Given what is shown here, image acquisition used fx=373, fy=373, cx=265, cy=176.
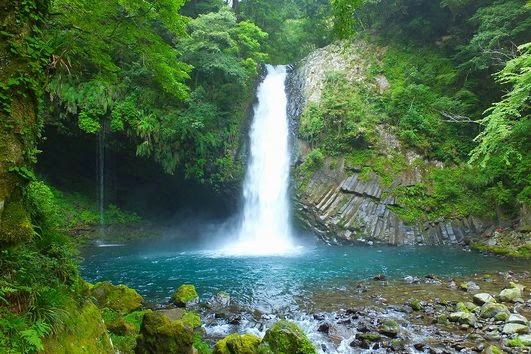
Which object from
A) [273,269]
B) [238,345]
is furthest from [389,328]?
[273,269]

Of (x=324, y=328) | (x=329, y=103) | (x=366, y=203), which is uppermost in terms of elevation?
(x=329, y=103)

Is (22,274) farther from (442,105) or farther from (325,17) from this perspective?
(325,17)

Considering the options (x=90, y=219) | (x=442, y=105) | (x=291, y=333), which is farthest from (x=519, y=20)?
(x=90, y=219)

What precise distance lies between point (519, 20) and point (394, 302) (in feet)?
51.0

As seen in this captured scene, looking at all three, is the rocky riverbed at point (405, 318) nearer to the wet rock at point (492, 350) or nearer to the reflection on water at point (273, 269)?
the wet rock at point (492, 350)

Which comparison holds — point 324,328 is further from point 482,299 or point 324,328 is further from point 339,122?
point 339,122

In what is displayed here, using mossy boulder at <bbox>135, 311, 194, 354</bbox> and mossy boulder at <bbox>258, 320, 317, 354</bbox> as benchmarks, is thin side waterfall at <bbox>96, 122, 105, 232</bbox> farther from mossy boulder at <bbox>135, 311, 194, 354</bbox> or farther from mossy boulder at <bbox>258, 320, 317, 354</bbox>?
Result: mossy boulder at <bbox>258, 320, 317, 354</bbox>

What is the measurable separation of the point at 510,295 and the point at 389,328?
376 centimetres

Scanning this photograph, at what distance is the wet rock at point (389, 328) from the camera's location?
7255 mm

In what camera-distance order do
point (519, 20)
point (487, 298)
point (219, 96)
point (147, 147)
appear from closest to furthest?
point (487, 298) → point (519, 20) → point (147, 147) → point (219, 96)

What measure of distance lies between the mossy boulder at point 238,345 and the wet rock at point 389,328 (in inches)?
112

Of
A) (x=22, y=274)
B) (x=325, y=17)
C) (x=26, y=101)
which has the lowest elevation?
(x=22, y=274)

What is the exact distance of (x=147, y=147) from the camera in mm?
19000

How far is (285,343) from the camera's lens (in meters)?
5.69
